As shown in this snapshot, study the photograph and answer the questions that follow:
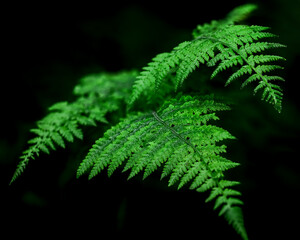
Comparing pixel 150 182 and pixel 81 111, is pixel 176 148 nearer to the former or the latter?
pixel 150 182

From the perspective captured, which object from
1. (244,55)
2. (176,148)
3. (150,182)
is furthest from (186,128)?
(150,182)

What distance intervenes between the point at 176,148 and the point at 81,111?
3.71ft

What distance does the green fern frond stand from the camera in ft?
3.42

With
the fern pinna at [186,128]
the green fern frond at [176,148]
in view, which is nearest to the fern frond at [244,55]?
the fern pinna at [186,128]

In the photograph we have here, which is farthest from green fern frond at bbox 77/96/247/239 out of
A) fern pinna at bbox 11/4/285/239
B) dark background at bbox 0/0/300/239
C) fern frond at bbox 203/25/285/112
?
dark background at bbox 0/0/300/239

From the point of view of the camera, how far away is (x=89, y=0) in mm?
5066

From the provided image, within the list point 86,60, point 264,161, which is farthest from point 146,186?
point 86,60

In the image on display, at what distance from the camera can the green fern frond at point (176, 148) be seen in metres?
1.04

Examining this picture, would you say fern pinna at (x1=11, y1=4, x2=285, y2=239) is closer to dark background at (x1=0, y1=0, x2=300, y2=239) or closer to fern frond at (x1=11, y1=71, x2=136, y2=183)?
fern frond at (x1=11, y1=71, x2=136, y2=183)

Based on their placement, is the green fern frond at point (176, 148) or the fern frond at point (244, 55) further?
the fern frond at point (244, 55)

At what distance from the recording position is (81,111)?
6.79ft

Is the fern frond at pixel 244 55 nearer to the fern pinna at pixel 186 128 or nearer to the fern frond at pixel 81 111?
the fern pinna at pixel 186 128

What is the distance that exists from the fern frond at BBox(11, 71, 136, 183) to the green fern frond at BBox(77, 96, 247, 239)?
48cm

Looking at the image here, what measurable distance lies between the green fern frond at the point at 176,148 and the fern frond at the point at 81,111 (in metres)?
0.48
